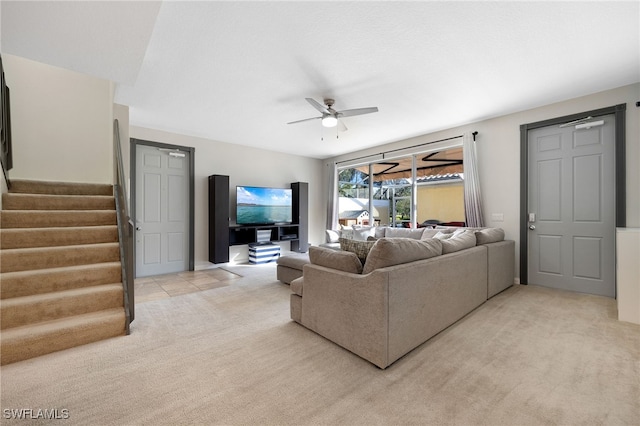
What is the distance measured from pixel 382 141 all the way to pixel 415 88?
2444mm

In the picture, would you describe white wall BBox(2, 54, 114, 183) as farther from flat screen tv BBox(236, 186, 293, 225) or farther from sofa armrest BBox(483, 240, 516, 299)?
sofa armrest BBox(483, 240, 516, 299)

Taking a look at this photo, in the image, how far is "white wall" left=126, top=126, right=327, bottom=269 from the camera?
5.27 meters

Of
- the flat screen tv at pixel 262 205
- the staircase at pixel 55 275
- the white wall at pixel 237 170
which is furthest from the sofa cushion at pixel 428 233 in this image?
the staircase at pixel 55 275

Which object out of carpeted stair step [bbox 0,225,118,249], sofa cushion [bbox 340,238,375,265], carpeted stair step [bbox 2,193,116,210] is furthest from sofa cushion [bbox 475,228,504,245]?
carpeted stair step [bbox 2,193,116,210]

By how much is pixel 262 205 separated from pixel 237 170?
946 millimetres

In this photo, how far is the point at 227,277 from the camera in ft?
14.9

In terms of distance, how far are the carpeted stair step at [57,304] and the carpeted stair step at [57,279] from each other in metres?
0.05

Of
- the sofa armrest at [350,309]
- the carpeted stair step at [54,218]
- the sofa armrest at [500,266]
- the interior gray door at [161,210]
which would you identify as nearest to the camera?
the sofa armrest at [350,309]

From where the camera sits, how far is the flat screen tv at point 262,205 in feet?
18.4

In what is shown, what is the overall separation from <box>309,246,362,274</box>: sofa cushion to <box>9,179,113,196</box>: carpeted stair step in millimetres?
3524

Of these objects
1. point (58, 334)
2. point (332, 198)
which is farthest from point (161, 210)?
point (332, 198)

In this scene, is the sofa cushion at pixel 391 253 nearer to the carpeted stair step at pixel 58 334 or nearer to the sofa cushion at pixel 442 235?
the sofa cushion at pixel 442 235

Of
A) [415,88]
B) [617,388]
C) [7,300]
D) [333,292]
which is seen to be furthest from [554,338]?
[7,300]

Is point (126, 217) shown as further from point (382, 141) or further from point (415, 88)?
point (382, 141)
